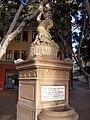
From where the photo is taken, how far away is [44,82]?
6.09m

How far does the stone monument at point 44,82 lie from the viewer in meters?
5.95

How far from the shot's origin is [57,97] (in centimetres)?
635

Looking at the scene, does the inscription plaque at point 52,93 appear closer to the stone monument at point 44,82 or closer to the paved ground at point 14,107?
the stone monument at point 44,82

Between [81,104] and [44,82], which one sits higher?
[44,82]

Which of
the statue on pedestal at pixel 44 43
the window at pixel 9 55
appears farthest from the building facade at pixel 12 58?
the statue on pedestal at pixel 44 43

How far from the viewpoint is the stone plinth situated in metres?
5.98

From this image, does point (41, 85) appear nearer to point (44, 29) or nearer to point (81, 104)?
point (44, 29)

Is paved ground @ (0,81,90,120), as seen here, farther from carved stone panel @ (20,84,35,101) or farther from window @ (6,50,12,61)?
window @ (6,50,12,61)

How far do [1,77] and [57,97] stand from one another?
31.9 meters

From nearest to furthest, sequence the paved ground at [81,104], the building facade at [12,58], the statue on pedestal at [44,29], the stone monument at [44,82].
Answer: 1. the stone monument at [44,82]
2. the statue on pedestal at [44,29]
3. the paved ground at [81,104]
4. the building facade at [12,58]

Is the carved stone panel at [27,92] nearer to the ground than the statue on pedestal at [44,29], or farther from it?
nearer to the ground

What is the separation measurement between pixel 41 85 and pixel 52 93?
1.31 ft

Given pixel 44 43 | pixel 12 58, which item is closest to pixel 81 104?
pixel 44 43

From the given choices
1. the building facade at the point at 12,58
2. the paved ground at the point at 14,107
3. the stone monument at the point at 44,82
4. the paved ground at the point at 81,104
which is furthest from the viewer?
the building facade at the point at 12,58
